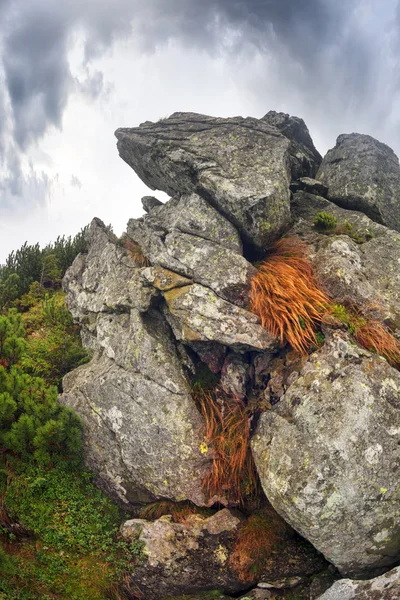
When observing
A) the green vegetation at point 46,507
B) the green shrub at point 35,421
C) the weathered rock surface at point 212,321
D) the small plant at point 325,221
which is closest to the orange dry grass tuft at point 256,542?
the green vegetation at point 46,507

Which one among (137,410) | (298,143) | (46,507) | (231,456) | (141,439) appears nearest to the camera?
(46,507)

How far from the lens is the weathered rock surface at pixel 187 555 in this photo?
671cm

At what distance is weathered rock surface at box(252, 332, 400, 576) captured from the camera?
6074 mm

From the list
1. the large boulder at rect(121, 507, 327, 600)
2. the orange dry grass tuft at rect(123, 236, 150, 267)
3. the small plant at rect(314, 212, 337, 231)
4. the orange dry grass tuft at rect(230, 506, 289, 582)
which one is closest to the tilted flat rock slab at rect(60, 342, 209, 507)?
the large boulder at rect(121, 507, 327, 600)

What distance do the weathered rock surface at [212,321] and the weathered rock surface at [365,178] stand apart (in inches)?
230

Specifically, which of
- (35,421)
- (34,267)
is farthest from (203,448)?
(34,267)

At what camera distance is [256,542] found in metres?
6.91

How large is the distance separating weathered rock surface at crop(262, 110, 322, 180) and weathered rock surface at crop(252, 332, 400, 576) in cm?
818

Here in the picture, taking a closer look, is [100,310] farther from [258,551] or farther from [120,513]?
[258,551]

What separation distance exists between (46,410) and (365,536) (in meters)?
6.34

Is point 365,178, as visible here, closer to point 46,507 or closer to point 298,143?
point 298,143

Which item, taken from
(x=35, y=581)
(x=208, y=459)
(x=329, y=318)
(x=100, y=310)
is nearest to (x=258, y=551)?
(x=208, y=459)

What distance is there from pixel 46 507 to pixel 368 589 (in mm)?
5787

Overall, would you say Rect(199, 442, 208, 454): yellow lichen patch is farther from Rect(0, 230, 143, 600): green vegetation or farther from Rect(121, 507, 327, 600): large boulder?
Rect(0, 230, 143, 600): green vegetation
